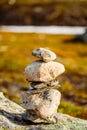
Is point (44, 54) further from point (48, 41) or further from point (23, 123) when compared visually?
point (48, 41)

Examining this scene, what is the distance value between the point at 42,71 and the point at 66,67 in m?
36.9

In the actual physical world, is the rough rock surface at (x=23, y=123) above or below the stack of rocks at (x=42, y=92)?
below

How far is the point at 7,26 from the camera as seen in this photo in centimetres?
11462

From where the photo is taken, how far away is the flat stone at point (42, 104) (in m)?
14.3

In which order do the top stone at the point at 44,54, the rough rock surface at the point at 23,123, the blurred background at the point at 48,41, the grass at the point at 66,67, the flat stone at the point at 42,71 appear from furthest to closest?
the blurred background at the point at 48,41 → the grass at the point at 66,67 → the flat stone at the point at 42,71 → the top stone at the point at 44,54 → the rough rock surface at the point at 23,123

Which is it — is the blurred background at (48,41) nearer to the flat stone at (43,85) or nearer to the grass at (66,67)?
the grass at (66,67)

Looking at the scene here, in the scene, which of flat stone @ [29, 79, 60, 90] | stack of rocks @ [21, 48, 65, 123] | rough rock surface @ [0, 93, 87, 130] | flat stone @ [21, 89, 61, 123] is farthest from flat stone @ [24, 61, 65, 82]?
rough rock surface @ [0, 93, 87, 130]

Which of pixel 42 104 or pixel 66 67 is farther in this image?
pixel 66 67

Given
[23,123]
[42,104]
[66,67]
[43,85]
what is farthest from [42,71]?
[66,67]

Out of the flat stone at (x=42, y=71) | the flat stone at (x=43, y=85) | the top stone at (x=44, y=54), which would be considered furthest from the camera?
the flat stone at (x=43, y=85)

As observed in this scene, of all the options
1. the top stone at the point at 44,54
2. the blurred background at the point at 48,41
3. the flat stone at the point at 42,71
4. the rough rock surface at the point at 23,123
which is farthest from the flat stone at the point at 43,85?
the blurred background at the point at 48,41

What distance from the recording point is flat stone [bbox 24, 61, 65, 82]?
14.4m

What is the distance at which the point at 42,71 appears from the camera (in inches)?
567

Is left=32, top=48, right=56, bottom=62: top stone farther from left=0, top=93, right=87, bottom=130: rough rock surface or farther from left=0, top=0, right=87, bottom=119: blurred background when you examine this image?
left=0, top=0, right=87, bottom=119: blurred background
